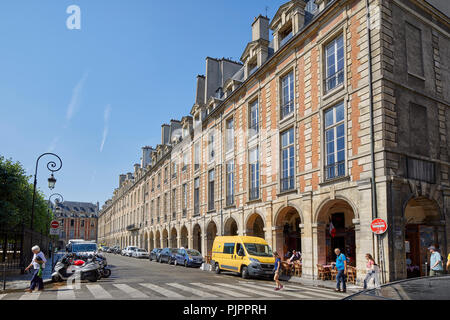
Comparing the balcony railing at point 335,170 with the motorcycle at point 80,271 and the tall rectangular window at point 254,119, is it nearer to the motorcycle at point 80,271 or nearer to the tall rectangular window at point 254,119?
the tall rectangular window at point 254,119

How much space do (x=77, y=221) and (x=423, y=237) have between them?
122457 millimetres

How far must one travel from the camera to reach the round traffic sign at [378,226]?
44.6 feet

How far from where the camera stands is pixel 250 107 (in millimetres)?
26297

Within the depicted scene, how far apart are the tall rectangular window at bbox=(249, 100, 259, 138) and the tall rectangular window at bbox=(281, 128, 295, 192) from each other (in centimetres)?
353

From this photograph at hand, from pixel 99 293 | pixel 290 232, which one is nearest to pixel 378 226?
pixel 290 232

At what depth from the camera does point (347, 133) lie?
16516 millimetres

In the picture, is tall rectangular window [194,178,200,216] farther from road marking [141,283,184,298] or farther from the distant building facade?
the distant building facade

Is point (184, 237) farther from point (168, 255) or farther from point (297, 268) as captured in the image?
point (297, 268)

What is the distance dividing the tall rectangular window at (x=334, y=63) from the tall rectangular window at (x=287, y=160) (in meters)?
3.66

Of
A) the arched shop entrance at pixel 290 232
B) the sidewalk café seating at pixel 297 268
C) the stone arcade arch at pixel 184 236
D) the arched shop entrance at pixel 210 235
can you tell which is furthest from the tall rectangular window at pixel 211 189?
the sidewalk café seating at pixel 297 268
